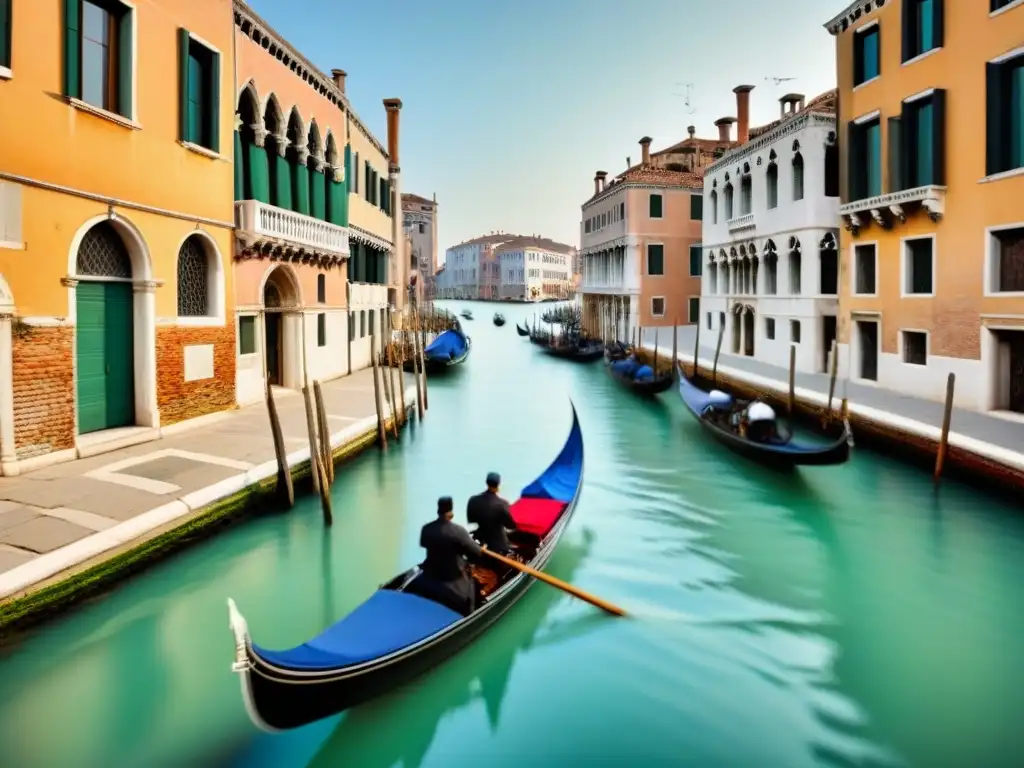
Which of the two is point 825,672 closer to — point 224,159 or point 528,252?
point 224,159

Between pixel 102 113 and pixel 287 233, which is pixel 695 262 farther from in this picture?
pixel 102 113

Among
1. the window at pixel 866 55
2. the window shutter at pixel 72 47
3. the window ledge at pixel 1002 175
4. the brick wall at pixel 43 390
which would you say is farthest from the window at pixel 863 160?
the brick wall at pixel 43 390

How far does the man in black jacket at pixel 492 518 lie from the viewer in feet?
14.8

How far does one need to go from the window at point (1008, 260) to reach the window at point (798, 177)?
463 cm

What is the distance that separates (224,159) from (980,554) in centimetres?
821

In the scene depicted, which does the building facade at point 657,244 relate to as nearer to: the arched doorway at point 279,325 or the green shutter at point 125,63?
the arched doorway at point 279,325

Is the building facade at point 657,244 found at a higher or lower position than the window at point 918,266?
higher

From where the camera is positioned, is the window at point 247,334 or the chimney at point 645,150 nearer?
the window at point 247,334

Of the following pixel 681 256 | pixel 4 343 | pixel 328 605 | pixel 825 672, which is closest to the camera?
pixel 825 672

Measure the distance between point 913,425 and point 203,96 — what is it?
334 inches

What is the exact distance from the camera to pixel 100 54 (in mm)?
6418

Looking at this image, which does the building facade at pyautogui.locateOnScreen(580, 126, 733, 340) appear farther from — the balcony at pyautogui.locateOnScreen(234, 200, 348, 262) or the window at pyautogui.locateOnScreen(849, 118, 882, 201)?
the balcony at pyautogui.locateOnScreen(234, 200, 348, 262)

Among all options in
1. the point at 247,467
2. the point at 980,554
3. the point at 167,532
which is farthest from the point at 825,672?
the point at 247,467

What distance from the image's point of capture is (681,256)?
2131 centimetres
